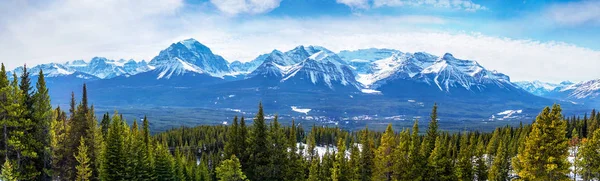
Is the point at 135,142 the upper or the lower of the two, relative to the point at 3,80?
lower

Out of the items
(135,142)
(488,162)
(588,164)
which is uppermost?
(135,142)

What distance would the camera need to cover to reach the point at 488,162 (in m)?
95.1

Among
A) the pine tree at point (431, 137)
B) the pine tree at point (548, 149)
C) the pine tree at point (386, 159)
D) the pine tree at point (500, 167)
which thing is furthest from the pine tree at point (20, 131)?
the pine tree at point (500, 167)

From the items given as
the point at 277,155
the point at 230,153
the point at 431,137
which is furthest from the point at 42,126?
the point at 431,137

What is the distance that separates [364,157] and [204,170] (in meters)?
36.8

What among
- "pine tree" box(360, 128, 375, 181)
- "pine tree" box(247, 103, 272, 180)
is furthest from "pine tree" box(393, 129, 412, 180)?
"pine tree" box(247, 103, 272, 180)

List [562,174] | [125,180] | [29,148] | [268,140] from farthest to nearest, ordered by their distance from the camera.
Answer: [268,140] → [125,180] → [29,148] → [562,174]

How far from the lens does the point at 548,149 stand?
3120cm

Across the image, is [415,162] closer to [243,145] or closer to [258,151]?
[258,151]

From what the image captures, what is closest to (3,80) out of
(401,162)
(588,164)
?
(401,162)

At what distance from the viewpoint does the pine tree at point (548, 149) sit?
101 feet

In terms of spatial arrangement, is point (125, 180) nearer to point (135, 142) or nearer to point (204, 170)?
point (135, 142)

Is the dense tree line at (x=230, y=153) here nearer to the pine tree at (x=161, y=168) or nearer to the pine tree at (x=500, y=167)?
the pine tree at (x=161, y=168)

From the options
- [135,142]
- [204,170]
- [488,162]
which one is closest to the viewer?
[135,142]
